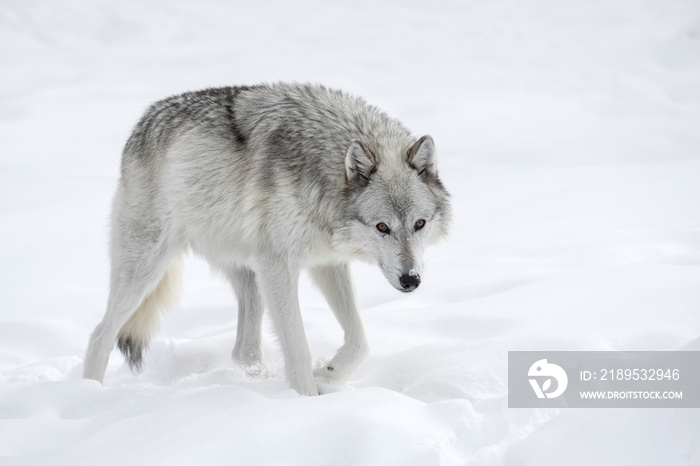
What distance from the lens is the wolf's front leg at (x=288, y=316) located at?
403cm

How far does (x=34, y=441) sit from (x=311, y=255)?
167 cm

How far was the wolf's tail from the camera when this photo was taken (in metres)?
4.86

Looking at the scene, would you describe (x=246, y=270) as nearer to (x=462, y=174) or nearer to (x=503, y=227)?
(x=503, y=227)

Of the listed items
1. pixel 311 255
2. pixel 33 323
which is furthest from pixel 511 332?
pixel 33 323

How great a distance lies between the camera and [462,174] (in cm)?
A: 1238

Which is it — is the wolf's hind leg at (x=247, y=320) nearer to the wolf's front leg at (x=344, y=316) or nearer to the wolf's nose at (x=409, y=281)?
the wolf's front leg at (x=344, y=316)

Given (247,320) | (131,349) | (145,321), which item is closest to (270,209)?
(247,320)

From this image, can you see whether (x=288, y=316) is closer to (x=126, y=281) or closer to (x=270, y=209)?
(x=270, y=209)

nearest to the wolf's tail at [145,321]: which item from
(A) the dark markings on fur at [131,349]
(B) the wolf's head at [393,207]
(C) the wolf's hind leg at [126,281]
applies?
(A) the dark markings on fur at [131,349]
